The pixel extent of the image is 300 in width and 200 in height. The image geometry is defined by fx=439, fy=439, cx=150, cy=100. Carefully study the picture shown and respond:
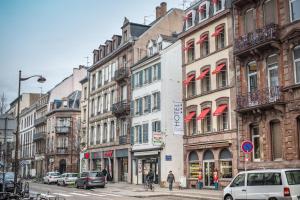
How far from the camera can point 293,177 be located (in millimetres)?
17844

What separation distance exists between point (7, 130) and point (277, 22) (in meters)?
18.8

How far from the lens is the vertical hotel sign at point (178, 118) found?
36394 mm

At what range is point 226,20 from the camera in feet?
107

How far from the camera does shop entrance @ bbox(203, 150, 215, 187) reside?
33.8 m

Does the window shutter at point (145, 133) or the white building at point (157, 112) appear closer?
the white building at point (157, 112)

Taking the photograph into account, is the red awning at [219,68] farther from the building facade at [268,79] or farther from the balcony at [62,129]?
the balcony at [62,129]

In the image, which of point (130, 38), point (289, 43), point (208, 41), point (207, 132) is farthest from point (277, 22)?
point (130, 38)

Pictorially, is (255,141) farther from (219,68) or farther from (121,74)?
(121,74)

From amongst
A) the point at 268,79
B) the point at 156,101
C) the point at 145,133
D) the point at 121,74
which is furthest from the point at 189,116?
the point at 121,74

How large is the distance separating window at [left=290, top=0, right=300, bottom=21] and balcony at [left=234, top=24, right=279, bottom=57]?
3.88 ft

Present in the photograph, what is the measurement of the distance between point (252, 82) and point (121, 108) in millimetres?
20396

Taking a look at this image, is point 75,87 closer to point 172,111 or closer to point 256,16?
point 172,111

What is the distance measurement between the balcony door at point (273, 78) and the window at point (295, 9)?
9.05 feet

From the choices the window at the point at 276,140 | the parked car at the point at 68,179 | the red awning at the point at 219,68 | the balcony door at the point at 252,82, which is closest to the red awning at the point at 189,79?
the red awning at the point at 219,68
